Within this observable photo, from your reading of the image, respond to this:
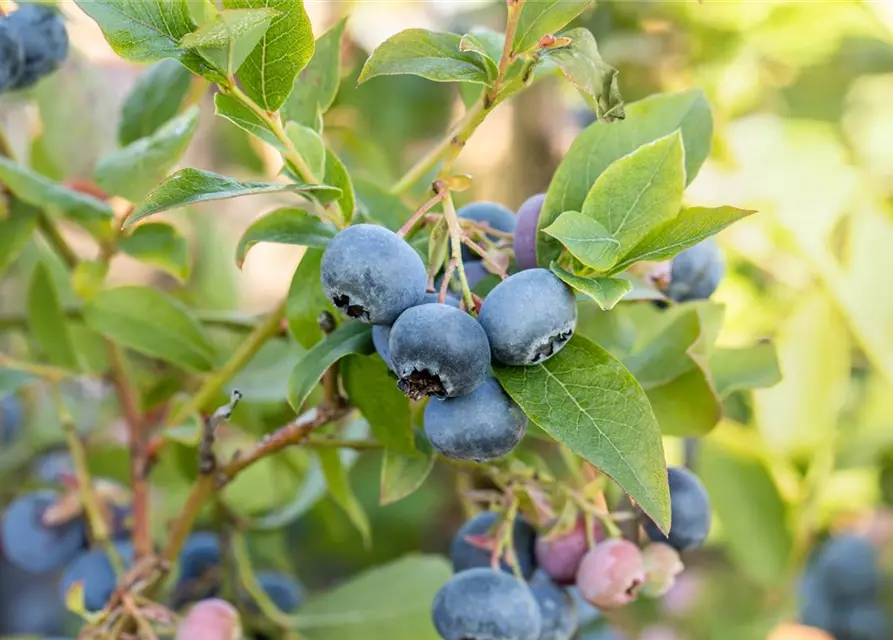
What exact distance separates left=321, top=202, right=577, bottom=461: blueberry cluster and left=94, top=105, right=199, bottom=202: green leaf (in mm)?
260

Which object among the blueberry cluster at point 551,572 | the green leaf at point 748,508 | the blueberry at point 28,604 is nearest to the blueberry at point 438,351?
the blueberry cluster at point 551,572

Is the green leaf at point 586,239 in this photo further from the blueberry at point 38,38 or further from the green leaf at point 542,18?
the blueberry at point 38,38

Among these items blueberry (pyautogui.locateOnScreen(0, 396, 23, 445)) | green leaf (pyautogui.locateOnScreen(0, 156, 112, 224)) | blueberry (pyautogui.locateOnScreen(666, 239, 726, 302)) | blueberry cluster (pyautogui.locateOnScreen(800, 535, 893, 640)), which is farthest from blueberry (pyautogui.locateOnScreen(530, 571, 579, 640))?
blueberry cluster (pyautogui.locateOnScreen(800, 535, 893, 640))

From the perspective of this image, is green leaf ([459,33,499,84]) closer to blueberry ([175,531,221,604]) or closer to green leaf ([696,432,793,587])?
blueberry ([175,531,221,604])

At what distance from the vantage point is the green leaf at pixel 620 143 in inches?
23.4

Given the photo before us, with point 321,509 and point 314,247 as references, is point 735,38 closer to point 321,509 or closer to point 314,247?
point 321,509

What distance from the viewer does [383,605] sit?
953 millimetres

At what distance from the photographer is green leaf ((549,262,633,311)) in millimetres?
517

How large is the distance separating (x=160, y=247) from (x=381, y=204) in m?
0.26

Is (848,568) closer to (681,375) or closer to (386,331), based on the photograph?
(681,375)

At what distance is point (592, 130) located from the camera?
2.05 feet

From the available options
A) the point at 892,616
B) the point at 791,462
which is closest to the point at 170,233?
the point at 791,462

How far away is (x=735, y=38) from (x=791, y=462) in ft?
2.37

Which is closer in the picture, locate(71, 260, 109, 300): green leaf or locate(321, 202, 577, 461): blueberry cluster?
locate(321, 202, 577, 461): blueberry cluster
